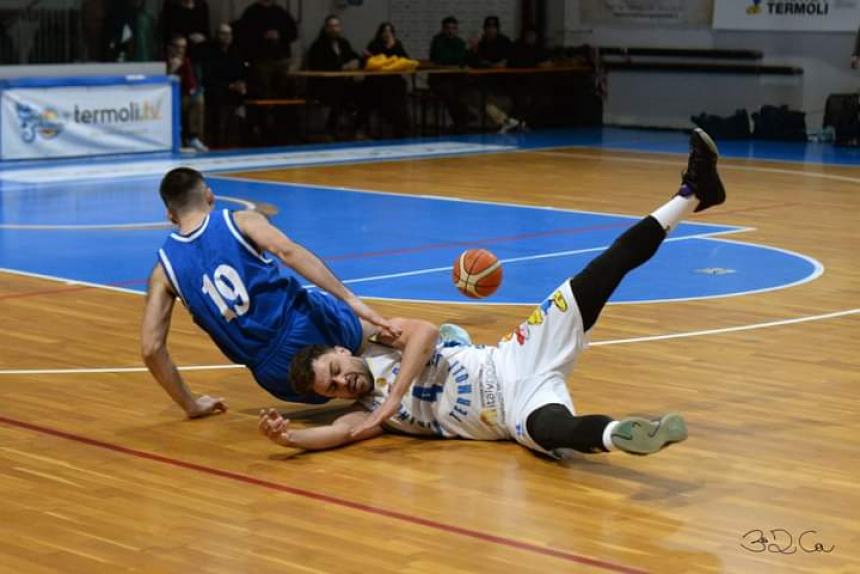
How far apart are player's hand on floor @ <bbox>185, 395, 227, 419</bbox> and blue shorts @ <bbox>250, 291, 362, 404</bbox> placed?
1.50 ft

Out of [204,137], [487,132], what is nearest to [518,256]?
[204,137]

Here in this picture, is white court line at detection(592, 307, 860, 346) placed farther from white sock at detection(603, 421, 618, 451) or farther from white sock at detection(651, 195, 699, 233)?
white sock at detection(603, 421, 618, 451)

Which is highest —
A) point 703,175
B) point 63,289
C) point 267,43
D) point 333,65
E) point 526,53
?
point 267,43

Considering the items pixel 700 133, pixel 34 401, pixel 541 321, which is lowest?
pixel 34 401

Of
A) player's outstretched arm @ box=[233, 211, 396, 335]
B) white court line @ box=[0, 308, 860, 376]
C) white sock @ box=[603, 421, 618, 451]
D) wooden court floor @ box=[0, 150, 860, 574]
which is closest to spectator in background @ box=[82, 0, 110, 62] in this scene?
wooden court floor @ box=[0, 150, 860, 574]

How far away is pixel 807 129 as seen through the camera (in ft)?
85.7

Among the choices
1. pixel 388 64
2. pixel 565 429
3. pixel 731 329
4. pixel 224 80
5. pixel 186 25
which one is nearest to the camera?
pixel 565 429

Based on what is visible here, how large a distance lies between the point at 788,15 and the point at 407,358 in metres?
20.9

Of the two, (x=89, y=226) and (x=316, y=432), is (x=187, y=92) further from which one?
(x=316, y=432)

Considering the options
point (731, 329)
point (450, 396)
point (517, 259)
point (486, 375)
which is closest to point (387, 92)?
point (517, 259)

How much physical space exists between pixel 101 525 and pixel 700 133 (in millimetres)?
3158

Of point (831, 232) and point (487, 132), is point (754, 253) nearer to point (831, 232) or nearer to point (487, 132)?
point (831, 232)

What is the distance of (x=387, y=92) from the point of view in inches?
976

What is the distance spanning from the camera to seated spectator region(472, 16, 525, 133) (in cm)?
2633
